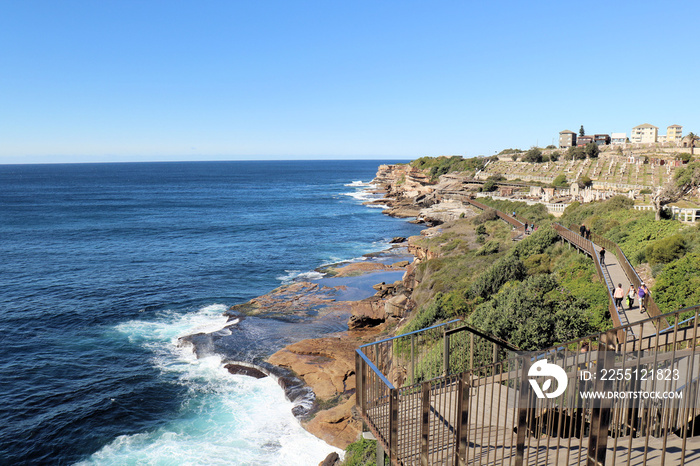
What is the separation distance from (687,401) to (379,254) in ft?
139

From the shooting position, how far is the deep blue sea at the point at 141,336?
16672 millimetres

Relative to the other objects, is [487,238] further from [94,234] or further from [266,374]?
[94,234]

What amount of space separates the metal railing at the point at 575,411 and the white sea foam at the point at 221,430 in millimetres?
9952

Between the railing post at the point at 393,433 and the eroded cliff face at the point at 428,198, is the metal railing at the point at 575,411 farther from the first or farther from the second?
the eroded cliff face at the point at 428,198

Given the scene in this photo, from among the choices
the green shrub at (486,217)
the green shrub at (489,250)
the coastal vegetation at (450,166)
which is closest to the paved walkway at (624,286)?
the green shrub at (489,250)

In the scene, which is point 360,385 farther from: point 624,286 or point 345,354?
point 345,354

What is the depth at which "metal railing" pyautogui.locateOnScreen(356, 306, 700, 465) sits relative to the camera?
4.50m

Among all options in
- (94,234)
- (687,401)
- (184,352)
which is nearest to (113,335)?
(184,352)

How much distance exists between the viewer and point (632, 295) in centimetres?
1552

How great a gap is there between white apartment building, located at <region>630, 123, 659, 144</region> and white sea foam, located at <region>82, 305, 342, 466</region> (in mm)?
136526

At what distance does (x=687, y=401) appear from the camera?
5.12 m

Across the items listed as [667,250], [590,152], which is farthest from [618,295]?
[590,152]

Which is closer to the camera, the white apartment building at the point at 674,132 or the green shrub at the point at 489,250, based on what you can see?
the green shrub at the point at 489,250

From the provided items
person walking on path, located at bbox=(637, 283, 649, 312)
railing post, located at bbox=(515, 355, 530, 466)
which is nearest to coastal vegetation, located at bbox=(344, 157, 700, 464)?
person walking on path, located at bbox=(637, 283, 649, 312)
